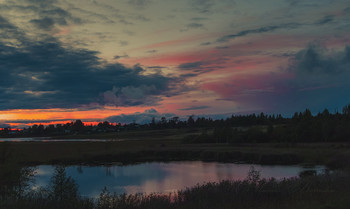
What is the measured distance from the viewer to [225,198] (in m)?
20.3

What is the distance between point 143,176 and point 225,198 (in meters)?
26.7

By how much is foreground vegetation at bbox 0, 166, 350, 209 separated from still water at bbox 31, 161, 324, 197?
11793mm

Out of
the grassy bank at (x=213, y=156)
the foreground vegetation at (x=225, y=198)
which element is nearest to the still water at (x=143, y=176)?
the grassy bank at (x=213, y=156)

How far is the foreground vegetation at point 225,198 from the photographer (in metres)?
17.3

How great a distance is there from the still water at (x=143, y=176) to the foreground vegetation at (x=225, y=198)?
1179 centimetres

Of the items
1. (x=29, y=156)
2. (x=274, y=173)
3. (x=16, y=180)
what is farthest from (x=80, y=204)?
(x=29, y=156)

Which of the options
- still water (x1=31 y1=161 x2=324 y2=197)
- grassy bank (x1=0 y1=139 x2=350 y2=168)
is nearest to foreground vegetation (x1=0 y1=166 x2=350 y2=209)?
still water (x1=31 y1=161 x2=324 y2=197)

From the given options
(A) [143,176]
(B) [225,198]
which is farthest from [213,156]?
(B) [225,198]

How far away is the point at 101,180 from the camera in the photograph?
42.1m

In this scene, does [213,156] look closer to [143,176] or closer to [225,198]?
[143,176]

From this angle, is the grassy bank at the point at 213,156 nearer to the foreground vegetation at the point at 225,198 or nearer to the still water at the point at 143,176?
the still water at the point at 143,176

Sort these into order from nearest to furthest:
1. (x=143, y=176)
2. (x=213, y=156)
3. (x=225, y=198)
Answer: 1. (x=225, y=198)
2. (x=143, y=176)
3. (x=213, y=156)

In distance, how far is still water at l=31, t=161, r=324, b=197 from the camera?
36344 mm

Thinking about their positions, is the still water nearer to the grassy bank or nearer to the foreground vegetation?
the grassy bank
